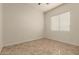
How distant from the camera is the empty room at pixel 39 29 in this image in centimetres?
199

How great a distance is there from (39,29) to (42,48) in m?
0.32

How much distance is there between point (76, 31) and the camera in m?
2.09

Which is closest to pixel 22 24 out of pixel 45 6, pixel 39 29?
pixel 39 29

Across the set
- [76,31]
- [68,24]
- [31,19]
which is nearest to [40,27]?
[31,19]

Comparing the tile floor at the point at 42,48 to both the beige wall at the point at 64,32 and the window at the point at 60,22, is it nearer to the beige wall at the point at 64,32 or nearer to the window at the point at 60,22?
the beige wall at the point at 64,32

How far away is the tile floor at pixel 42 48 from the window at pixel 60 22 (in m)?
0.23

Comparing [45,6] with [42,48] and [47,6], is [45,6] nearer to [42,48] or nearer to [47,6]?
[47,6]

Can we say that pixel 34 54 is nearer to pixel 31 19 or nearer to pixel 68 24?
pixel 31 19

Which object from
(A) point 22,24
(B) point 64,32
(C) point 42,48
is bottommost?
(C) point 42,48

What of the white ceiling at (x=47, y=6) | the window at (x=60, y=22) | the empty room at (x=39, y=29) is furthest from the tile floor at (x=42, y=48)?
the white ceiling at (x=47, y=6)

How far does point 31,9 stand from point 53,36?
1.85ft

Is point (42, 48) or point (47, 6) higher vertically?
point (47, 6)

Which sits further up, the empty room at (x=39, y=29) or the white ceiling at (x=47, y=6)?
the white ceiling at (x=47, y=6)

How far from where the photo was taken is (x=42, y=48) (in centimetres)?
205
